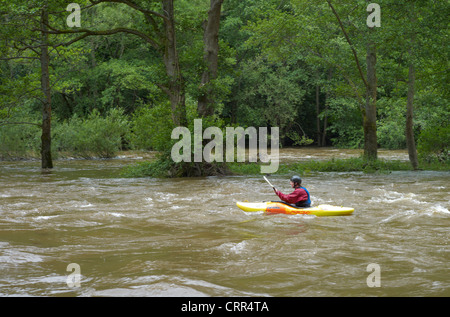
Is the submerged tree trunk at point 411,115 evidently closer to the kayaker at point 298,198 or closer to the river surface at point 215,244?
the river surface at point 215,244

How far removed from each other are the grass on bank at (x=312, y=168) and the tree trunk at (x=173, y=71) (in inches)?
68.8

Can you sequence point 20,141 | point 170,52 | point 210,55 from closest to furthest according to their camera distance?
point 170,52 < point 210,55 < point 20,141

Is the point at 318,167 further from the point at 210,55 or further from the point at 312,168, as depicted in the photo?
the point at 210,55

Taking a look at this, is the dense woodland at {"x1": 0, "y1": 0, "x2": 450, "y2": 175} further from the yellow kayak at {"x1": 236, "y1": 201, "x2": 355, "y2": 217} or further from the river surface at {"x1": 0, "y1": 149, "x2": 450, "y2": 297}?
the yellow kayak at {"x1": 236, "y1": 201, "x2": 355, "y2": 217}

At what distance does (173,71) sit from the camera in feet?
51.7

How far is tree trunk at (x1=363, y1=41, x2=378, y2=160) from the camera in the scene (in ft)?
57.8

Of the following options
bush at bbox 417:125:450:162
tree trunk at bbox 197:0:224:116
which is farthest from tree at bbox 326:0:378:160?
tree trunk at bbox 197:0:224:116

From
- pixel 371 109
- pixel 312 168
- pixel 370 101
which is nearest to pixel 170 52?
pixel 312 168

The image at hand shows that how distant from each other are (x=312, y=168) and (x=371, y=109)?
3090 millimetres

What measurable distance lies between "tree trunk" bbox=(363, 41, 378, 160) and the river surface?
5522 mm

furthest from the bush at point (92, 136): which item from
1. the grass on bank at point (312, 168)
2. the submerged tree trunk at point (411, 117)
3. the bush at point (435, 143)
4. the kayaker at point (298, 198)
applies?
the kayaker at point (298, 198)

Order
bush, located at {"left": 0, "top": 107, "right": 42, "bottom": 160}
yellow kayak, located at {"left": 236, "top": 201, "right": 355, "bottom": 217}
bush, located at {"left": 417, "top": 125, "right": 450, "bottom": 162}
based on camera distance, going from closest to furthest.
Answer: yellow kayak, located at {"left": 236, "top": 201, "right": 355, "bottom": 217} < bush, located at {"left": 417, "top": 125, "right": 450, "bottom": 162} < bush, located at {"left": 0, "top": 107, "right": 42, "bottom": 160}
